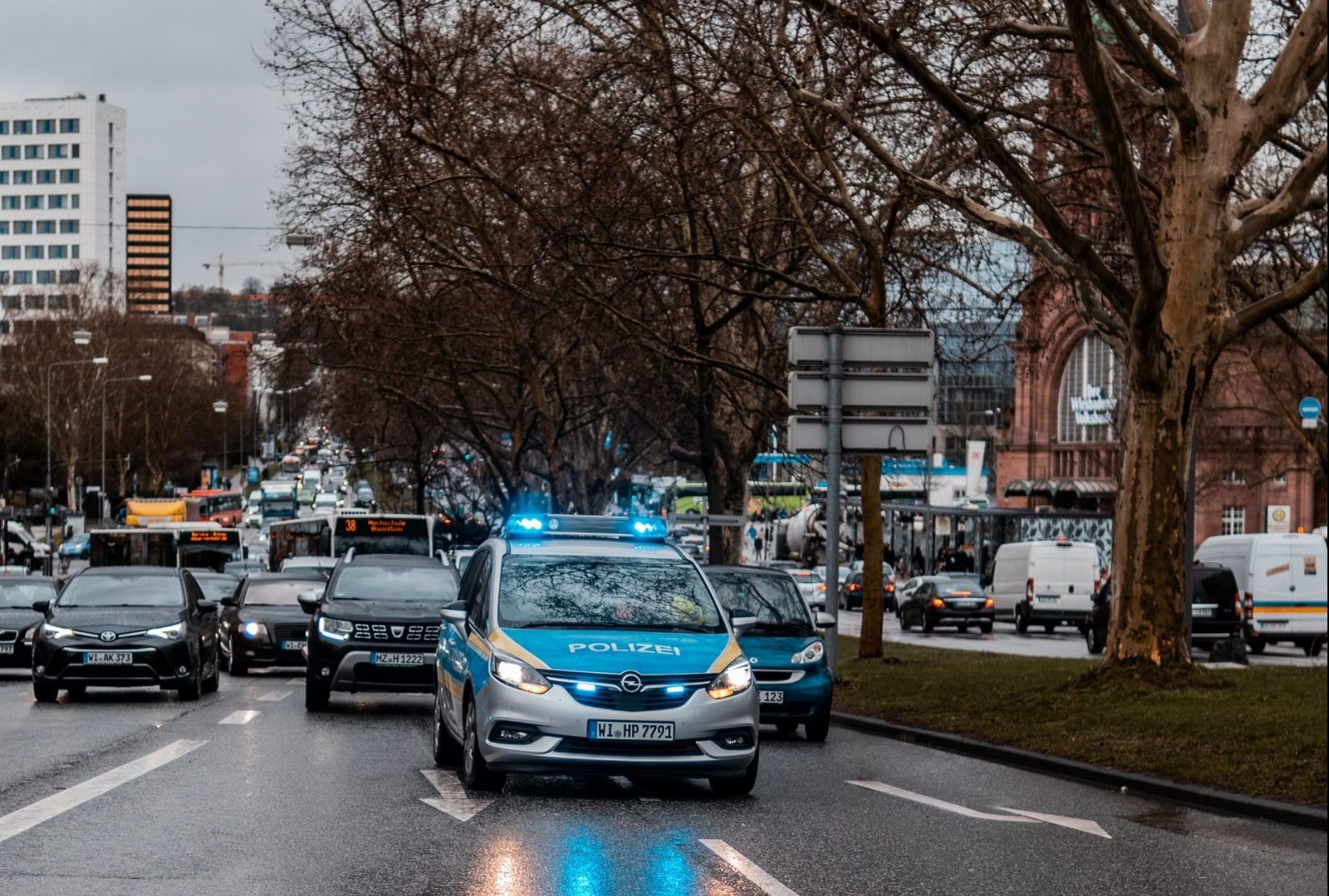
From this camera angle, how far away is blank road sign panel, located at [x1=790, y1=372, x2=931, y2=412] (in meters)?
24.0

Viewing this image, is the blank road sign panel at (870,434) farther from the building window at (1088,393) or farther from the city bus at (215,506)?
the building window at (1088,393)

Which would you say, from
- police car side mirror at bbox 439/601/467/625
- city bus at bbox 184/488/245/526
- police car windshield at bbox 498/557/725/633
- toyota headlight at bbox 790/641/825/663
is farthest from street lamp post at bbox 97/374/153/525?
police car windshield at bbox 498/557/725/633

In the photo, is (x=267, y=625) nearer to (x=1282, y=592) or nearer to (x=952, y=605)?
(x=1282, y=592)

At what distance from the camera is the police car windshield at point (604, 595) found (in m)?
14.0

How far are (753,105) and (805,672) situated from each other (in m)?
7.50

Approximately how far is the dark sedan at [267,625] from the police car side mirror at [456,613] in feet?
49.8

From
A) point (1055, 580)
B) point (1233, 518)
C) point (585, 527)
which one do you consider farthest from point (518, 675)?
point (1233, 518)

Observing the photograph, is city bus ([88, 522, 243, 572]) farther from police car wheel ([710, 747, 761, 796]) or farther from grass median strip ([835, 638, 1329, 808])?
police car wheel ([710, 747, 761, 796])

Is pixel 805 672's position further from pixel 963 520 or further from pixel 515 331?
pixel 963 520

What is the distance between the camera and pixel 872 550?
2692 centimetres

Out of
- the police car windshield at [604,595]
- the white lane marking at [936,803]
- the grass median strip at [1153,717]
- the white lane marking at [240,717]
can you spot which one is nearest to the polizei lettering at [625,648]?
the police car windshield at [604,595]

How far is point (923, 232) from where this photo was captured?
96.9ft

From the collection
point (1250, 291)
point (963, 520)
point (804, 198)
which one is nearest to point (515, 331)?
point (804, 198)

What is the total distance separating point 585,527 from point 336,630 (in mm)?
5261
